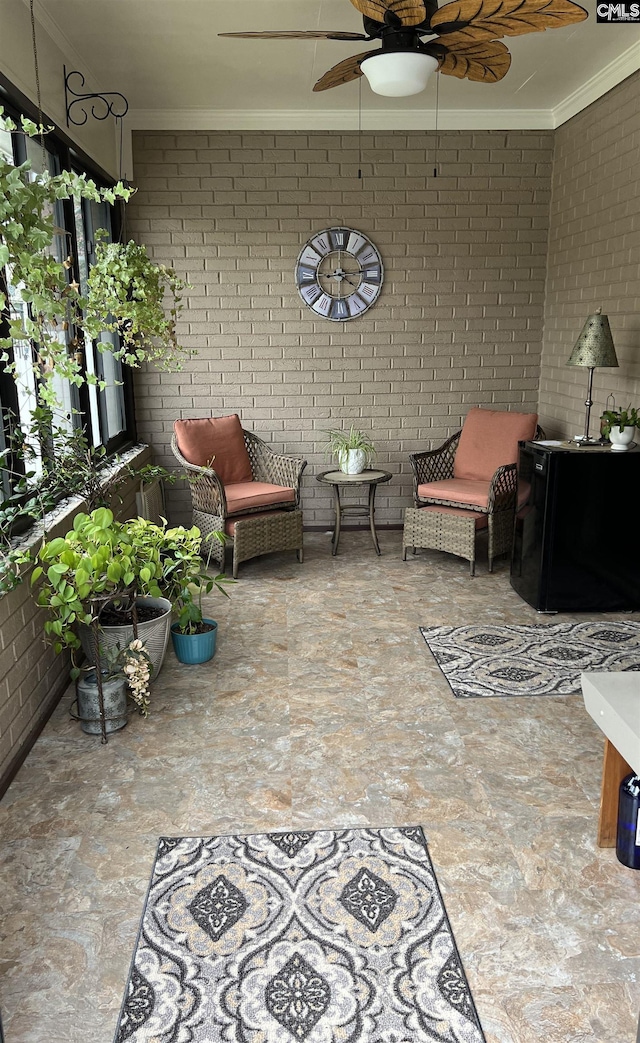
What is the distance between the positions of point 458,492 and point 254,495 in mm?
1297

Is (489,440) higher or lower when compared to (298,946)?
higher

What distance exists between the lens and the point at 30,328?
72.8 inches

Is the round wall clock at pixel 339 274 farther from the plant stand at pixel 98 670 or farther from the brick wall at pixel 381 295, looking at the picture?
the plant stand at pixel 98 670

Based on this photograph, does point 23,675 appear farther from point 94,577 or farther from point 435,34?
point 435,34

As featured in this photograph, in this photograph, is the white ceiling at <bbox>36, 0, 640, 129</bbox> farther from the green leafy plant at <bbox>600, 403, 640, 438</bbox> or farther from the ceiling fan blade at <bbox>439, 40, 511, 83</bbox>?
the green leafy plant at <bbox>600, 403, 640, 438</bbox>

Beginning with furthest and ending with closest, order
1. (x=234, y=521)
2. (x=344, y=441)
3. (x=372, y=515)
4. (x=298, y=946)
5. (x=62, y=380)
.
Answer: (x=344, y=441), (x=372, y=515), (x=234, y=521), (x=62, y=380), (x=298, y=946)

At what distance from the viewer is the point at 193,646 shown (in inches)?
143

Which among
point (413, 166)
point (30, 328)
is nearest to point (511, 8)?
point (30, 328)

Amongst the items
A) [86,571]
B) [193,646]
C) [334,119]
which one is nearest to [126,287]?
[86,571]

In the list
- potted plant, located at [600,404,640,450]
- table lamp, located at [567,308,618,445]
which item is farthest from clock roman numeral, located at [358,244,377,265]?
potted plant, located at [600,404,640,450]

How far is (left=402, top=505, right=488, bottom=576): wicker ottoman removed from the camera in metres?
4.87

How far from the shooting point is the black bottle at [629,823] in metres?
2.13

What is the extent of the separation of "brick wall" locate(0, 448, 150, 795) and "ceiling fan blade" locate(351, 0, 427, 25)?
86.5 inches

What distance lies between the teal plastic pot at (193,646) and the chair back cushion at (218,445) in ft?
5.45
